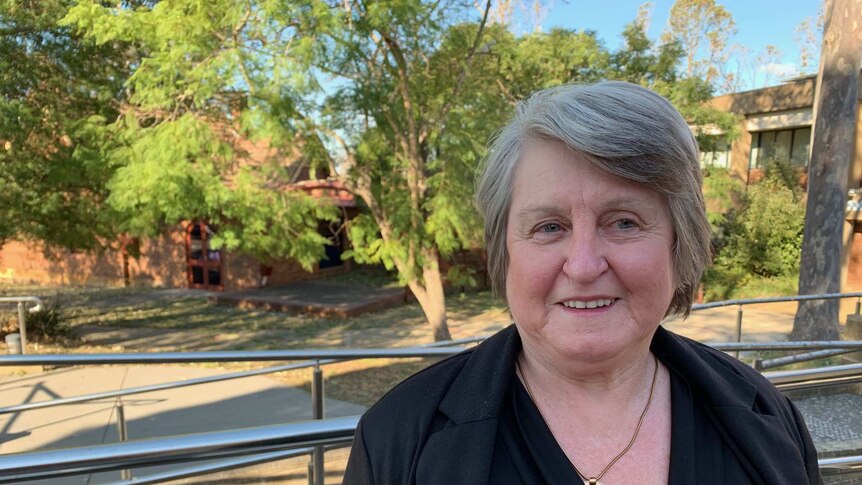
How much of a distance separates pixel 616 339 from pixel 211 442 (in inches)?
32.6

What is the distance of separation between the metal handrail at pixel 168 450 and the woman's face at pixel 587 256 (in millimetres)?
503

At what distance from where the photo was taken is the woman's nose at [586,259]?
1.08 metres

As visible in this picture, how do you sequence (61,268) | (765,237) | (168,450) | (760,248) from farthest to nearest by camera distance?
(61,268) < (760,248) < (765,237) < (168,450)

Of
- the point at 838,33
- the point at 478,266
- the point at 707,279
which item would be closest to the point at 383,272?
the point at 478,266

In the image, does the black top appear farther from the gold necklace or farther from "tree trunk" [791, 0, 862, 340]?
"tree trunk" [791, 0, 862, 340]

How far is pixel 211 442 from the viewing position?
1.09 m

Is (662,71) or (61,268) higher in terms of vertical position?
(662,71)

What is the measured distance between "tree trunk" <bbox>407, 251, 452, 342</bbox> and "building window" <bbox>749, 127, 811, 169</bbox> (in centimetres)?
1434

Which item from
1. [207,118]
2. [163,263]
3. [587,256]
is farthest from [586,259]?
[163,263]

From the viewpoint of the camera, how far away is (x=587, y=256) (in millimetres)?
1079

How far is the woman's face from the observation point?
1.09 meters

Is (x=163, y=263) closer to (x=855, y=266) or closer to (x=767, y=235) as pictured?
Result: (x=767, y=235)

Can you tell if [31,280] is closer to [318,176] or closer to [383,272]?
[383,272]

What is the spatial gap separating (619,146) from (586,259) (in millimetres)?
225
